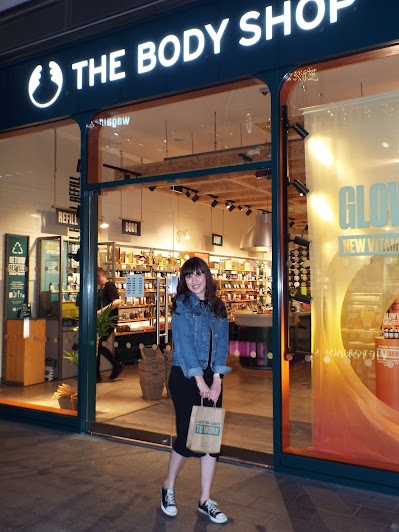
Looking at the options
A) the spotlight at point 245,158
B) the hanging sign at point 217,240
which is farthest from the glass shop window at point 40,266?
the hanging sign at point 217,240

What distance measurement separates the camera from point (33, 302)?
23.4 feet

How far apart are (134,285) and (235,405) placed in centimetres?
177

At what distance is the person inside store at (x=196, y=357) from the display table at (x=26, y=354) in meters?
3.42

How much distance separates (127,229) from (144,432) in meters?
5.08

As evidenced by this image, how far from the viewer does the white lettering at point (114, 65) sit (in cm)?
499

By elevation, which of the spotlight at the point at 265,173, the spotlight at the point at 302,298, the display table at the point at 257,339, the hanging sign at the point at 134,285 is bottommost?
the display table at the point at 257,339

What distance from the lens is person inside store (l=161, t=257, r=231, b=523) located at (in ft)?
10.1

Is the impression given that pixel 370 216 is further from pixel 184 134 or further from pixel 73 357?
pixel 73 357

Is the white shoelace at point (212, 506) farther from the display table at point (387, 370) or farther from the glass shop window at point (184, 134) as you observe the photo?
the glass shop window at point (184, 134)

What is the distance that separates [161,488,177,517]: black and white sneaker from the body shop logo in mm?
4138

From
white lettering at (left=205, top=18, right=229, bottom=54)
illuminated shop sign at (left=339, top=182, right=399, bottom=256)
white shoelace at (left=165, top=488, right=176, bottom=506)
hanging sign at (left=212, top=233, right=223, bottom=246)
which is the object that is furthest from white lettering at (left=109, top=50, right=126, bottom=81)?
hanging sign at (left=212, top=233, right=223, bottom=246)

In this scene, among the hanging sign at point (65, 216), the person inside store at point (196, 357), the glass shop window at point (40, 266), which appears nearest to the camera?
the person inside store at point (196, 357)

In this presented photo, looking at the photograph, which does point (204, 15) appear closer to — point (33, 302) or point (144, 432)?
point (144, 432)

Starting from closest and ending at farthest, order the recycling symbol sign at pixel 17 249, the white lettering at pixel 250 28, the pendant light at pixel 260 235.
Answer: the white lettering at pixel 250 28 < the recycling symbol sign at pixel 17 249 < the pendant light at pixel 260 235
